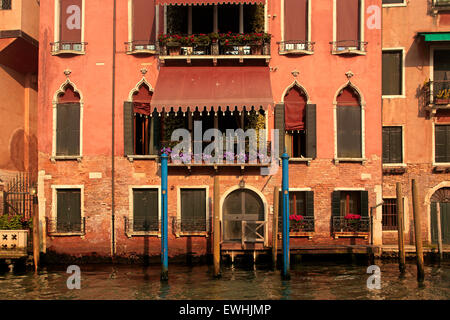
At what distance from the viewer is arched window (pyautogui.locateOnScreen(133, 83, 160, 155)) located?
70.1 feet

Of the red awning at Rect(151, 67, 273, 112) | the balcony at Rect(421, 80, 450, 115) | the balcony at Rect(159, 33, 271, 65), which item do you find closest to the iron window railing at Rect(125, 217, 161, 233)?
the red awning at Rect(151, 67, 273, 112)

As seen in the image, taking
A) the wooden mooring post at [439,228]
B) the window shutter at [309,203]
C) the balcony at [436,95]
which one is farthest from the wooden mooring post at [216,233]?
the balcony at [436,95]

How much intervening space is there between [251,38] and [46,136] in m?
7.36

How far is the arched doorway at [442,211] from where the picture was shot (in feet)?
72.1

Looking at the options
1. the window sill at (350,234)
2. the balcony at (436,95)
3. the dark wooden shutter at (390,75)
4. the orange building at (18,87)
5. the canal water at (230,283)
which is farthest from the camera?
the orange building at (18,87)

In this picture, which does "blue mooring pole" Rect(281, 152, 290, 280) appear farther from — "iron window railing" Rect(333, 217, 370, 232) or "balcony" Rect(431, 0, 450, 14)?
"balcony" Rect(431, 0, 450, 14)

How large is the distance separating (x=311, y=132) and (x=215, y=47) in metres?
4.08

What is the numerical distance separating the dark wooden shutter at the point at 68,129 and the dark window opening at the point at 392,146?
10296mm

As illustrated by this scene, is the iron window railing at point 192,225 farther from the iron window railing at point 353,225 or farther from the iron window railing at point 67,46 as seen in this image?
the iron window railing at point 67,46

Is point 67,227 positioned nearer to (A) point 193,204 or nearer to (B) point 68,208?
(B) point 68,208

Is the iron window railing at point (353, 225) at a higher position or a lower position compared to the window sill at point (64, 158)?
lower

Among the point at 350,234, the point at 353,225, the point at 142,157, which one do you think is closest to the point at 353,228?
the point at 353,225

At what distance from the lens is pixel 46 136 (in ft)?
70.2
